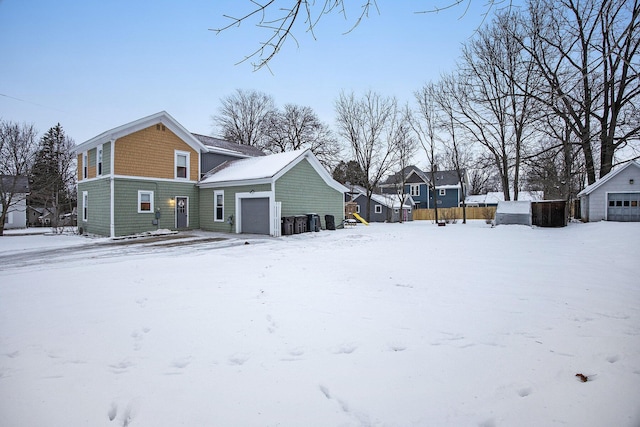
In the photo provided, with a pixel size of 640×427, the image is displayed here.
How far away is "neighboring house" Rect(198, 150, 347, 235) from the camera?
15328 mm

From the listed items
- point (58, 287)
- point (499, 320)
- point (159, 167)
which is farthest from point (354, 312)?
point (159, 167)

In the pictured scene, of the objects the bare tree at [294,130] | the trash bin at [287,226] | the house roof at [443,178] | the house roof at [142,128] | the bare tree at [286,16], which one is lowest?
the trash bin at [287,226]

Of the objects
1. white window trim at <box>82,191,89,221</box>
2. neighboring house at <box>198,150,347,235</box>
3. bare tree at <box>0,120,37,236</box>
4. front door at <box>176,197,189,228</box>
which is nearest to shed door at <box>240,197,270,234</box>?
neighboring house at <box>198,150,347,235</box>

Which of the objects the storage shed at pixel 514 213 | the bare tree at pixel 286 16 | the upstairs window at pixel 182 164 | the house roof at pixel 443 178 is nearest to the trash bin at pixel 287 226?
the upstairs window at pixel 182 164

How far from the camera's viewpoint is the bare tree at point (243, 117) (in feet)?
125

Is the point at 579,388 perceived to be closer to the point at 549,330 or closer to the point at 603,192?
the point at 549,330

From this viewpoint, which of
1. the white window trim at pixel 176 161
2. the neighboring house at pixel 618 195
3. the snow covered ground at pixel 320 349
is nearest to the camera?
the snow covered ground at pixel 320 349

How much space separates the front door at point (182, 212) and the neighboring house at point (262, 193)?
836mm

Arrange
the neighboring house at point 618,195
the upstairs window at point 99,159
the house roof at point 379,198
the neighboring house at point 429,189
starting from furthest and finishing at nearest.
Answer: the neighboring house at point 429,189 < the house roof at point 379,198 < the neighboring house at point 618,195 < the upstairs window at point 99,159

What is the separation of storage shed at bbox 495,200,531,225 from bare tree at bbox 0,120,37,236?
1232 inches

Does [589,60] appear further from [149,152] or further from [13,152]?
[13,152]

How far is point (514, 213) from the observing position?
20.8 m

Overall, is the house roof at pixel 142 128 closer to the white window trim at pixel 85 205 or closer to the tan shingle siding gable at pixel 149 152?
the tan shingle siding gable at pixel 149 152

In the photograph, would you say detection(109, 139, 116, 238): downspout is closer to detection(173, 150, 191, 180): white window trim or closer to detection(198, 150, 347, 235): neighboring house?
detection(173, 150, 191, 180): white window trim
